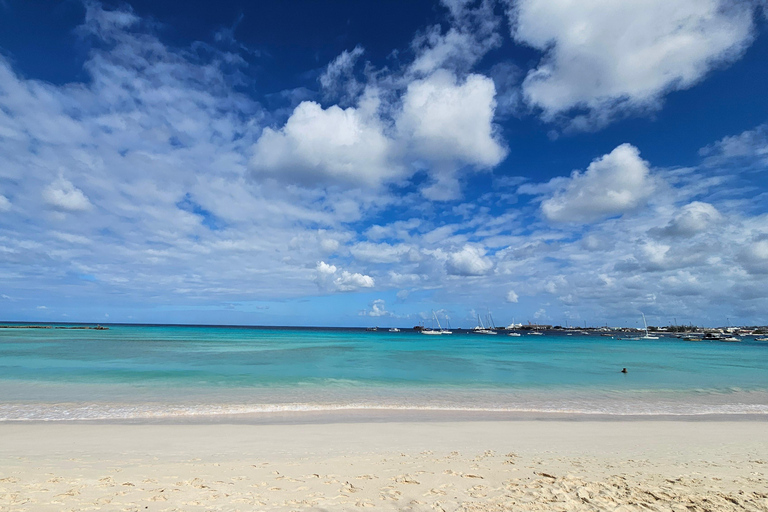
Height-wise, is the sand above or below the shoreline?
above

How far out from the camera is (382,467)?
8.25 metres

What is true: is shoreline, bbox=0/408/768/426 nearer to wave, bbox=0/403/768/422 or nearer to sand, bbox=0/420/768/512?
wave, bbox=0/403/768/422

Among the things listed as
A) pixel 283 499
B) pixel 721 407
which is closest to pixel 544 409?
pixel 721 407

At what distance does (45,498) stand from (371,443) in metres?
6.82

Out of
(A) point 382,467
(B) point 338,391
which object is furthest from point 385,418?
(B) point 338,391

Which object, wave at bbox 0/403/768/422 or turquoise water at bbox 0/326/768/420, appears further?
turquoise water at bbox 0/326/768/420

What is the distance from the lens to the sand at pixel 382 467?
6.33 metres

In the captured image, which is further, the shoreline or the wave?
the wave

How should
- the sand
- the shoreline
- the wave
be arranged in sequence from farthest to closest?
the wave
the shoreline
the sand

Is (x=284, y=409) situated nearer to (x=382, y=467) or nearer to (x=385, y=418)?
(x=385, y=418)

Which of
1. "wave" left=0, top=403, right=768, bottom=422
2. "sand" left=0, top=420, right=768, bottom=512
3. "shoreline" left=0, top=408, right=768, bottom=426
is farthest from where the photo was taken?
"wave" left=0, top=403, right=768, bottom=422

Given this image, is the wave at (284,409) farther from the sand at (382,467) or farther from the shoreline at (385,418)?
the sand at (382,467)

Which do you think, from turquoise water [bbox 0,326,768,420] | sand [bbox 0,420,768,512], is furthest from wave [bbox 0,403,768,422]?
sand [bbox 0,420,768,512]

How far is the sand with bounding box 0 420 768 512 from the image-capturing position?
6328 millimetres
